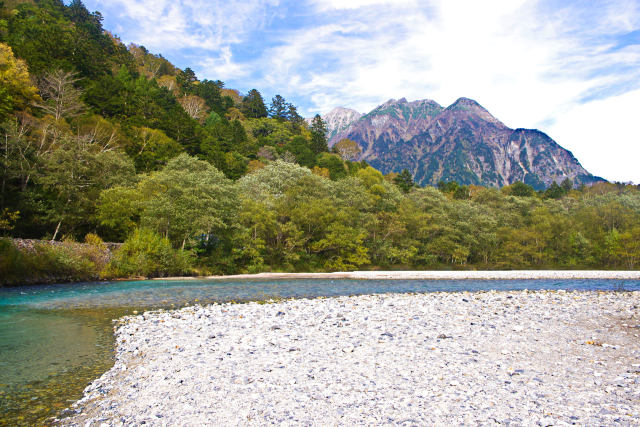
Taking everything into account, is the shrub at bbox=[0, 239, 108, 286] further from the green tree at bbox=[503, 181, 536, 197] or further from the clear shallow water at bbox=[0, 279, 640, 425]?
the green tree at bbox=[503, 181, 536, 197]

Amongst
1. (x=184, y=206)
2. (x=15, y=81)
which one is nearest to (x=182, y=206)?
(x=184, y=206)

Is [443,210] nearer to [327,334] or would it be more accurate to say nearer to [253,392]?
[327,334]

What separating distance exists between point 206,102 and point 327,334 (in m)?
110

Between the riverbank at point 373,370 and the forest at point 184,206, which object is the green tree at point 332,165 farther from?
the riverbank at point 373,370

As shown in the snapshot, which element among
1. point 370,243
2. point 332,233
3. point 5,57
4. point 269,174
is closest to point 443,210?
point 370,243

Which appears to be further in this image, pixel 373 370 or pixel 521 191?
pixel 521 191

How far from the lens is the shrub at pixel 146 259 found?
3067 centimetres

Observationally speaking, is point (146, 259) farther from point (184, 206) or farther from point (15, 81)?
point (15, 81)

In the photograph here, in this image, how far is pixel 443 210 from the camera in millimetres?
59438

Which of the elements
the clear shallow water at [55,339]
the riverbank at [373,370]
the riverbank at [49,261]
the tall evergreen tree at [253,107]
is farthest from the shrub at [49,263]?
the tall evergreen tree at [253,107]

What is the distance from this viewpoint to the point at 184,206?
36.3m

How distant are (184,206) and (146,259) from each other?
22.8ft

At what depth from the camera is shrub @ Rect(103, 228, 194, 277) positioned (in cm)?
3067

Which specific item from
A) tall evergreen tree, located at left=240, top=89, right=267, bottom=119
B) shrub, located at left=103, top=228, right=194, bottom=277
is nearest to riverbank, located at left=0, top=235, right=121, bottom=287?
shrub, located at left=103, top=228, right=194, bottom=277
